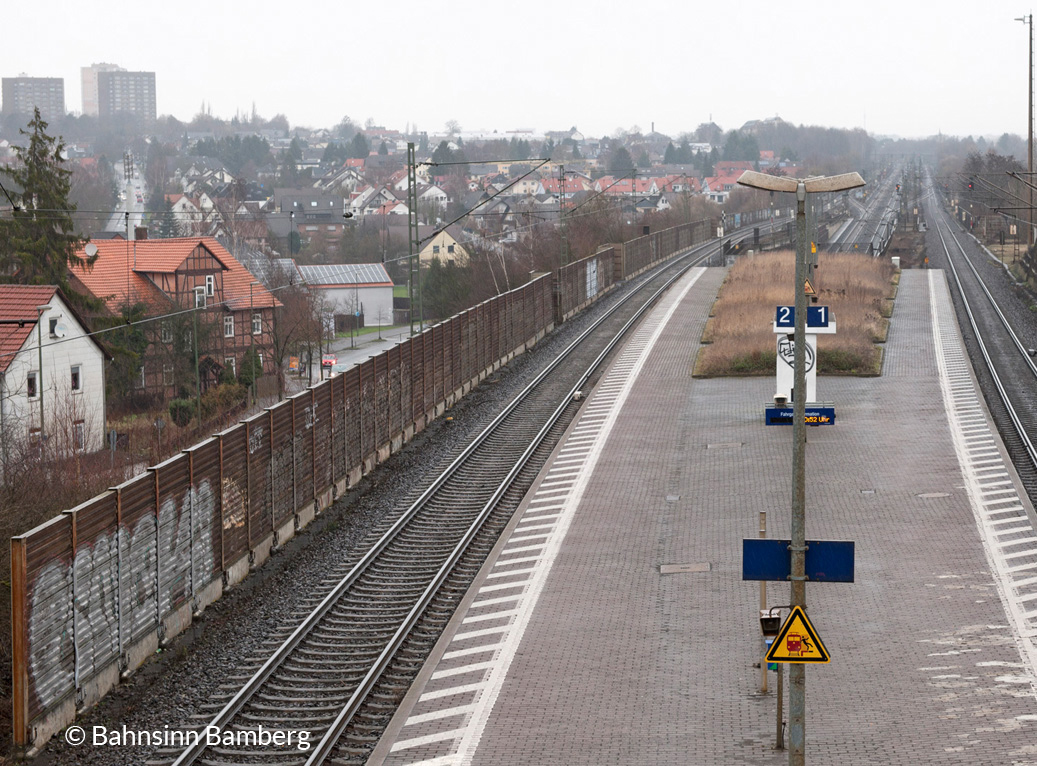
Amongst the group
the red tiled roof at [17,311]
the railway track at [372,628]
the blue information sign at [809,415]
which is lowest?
the railway track at [372,628]

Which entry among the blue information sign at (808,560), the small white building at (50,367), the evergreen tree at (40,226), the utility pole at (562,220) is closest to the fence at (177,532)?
the blue information sign at (808,560)

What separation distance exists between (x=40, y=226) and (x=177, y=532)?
111ft

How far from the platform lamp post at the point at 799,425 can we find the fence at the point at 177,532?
7.42m

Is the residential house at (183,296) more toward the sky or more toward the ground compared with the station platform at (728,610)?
more toward the sky

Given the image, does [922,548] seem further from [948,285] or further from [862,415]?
[948,285]

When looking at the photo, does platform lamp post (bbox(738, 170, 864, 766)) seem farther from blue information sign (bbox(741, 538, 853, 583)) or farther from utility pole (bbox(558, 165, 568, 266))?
utility pole (bbox(558, 165, 568, 266))

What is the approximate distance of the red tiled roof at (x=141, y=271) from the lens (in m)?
52.0

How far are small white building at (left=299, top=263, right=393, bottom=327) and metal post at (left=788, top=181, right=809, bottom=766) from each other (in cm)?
7707

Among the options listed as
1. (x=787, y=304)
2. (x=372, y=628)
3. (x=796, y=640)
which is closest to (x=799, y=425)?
(x=796, y=640)

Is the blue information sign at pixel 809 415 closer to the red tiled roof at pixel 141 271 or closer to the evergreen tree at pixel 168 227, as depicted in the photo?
the red tiled roof at pixel 141 271

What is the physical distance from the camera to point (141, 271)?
53844mm

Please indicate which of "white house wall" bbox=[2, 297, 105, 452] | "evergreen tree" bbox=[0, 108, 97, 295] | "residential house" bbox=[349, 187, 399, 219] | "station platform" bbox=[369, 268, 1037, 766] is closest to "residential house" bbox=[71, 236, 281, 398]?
"evergreen tree" bbox=[0, 108, 97, 295]

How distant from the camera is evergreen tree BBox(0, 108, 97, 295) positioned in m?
44.7

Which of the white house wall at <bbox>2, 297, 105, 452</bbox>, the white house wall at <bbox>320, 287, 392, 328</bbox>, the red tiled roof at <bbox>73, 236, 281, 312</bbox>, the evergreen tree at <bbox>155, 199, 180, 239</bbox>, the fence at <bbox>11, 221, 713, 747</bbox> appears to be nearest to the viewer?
the fence at <bbox>11, 221, 713, 747</bbox>
